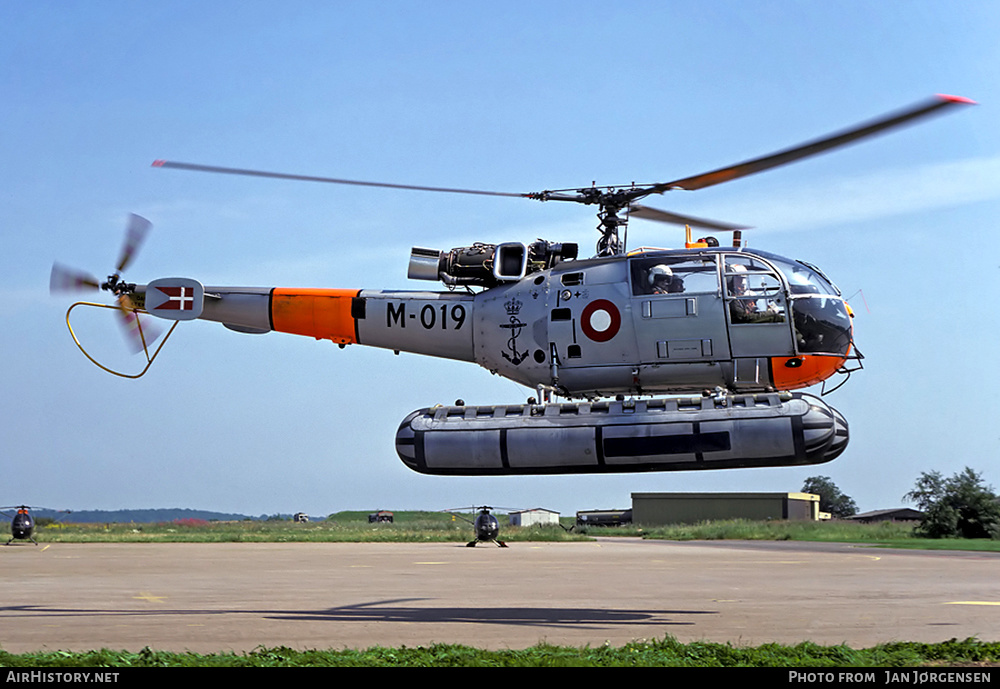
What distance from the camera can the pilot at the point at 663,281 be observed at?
15.7 metres

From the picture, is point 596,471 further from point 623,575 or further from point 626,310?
point 623,575

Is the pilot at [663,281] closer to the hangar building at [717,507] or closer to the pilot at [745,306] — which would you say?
the pilot at [745,306]

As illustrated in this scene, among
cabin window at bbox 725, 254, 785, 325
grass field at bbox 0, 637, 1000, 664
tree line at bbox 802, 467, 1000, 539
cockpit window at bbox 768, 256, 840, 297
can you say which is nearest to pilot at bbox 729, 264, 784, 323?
cabin window at bbox 725, 254, 785, 325

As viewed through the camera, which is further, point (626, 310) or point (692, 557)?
point (692, 557)

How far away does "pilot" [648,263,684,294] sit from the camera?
1570 centimetres

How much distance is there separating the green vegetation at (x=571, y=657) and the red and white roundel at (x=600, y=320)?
19.1 feet

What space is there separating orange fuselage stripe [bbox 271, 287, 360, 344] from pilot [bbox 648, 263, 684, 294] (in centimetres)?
582

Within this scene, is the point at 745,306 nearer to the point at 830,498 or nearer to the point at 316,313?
the point at 316,313

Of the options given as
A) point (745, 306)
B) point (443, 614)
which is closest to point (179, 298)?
point (443, 614)

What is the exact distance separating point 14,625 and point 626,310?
34.8ft

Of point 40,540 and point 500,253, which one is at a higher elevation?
point 500,253

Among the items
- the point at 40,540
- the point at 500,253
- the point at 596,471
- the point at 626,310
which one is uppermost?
the point at 500,253

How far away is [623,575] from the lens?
26.2 meters
